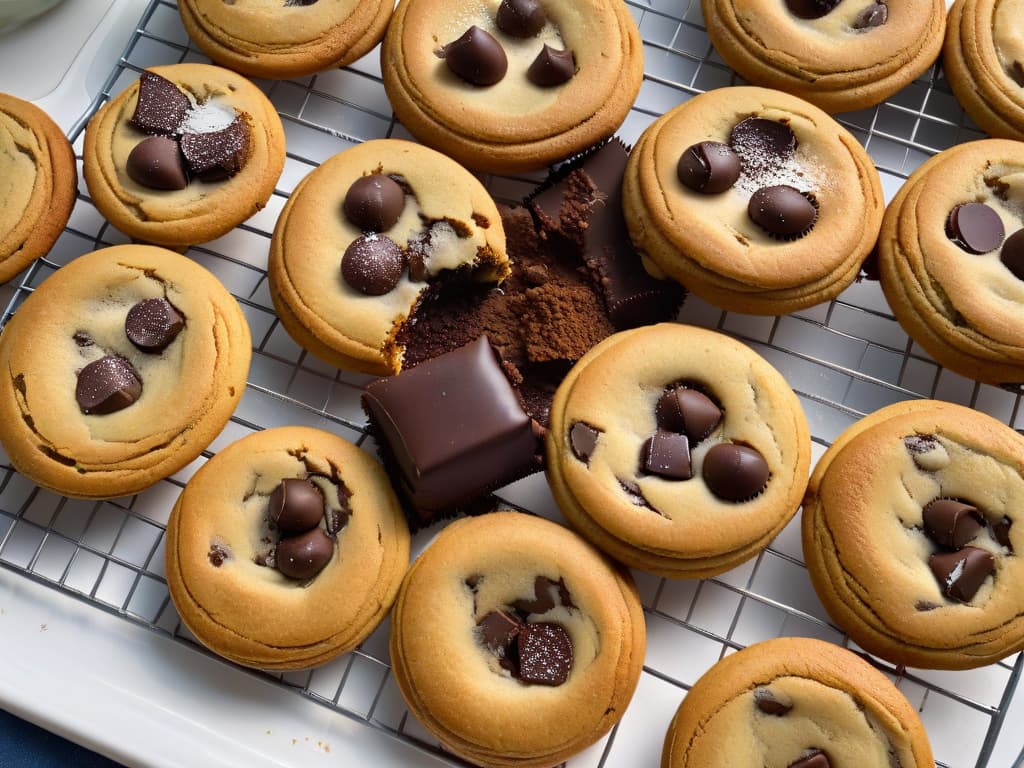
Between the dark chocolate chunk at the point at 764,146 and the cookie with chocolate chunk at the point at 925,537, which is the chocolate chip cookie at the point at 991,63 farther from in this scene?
the cookie with chocolate chunk at the point at 925,537

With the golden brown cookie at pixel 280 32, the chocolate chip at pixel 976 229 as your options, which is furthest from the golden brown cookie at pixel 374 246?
the chocolate chip at pixel 976 229

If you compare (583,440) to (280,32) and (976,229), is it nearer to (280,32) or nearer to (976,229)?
(976,229)

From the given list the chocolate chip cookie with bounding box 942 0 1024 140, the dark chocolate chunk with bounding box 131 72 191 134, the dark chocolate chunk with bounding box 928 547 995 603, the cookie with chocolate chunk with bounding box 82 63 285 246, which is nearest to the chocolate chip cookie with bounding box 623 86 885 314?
the chocolate chip cookie with bounding box 942 0 1024 140

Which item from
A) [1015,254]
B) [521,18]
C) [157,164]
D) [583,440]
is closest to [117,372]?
[157,164]

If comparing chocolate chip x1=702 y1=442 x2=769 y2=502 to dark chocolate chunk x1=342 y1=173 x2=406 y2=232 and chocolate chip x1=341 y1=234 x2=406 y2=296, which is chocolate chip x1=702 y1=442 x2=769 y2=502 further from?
dark chocolate chunk x1=342 y1=173 x2=406 y2=232

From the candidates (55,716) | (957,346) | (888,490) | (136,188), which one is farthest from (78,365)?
(957,346)

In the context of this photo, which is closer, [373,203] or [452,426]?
[452,426]

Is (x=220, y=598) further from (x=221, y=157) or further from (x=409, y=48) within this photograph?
(x=409, y=48)
